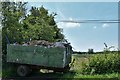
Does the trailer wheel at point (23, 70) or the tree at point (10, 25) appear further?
the tree at point (10, 25)

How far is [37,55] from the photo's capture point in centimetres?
1374

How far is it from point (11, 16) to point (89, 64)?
5.81m

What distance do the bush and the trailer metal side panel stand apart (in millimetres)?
1442

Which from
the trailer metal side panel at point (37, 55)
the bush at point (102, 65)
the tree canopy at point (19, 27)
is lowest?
the bush at point (102, 65)

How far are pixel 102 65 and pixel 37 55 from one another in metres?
3.07

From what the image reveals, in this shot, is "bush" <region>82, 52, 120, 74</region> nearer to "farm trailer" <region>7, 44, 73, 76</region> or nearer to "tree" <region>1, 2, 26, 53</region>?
"farm trailer" <region>7, 44, 73, 76</region>

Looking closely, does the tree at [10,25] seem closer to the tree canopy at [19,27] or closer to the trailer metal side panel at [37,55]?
the tree canopy at [19,27]

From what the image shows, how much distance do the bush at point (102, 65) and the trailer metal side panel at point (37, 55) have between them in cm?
144

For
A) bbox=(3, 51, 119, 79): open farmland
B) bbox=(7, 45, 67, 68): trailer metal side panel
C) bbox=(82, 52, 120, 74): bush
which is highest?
bbox=(7, 45, 67, 68): trailer metal side panel

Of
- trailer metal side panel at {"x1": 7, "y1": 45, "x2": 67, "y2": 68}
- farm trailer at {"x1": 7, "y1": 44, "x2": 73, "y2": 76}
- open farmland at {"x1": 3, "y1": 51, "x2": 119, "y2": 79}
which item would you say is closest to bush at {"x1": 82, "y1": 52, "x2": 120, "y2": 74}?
open farmland at {"x1": 3, "y1": 51, "x2": 119, "y2": 79}

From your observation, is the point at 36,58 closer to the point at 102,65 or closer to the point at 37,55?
the point at 37,55

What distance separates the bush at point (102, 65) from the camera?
14078mm

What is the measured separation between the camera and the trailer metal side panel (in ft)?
44.0

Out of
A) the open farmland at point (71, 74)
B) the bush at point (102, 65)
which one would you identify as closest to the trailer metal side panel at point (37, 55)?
the open farmland at point (71, 74)
